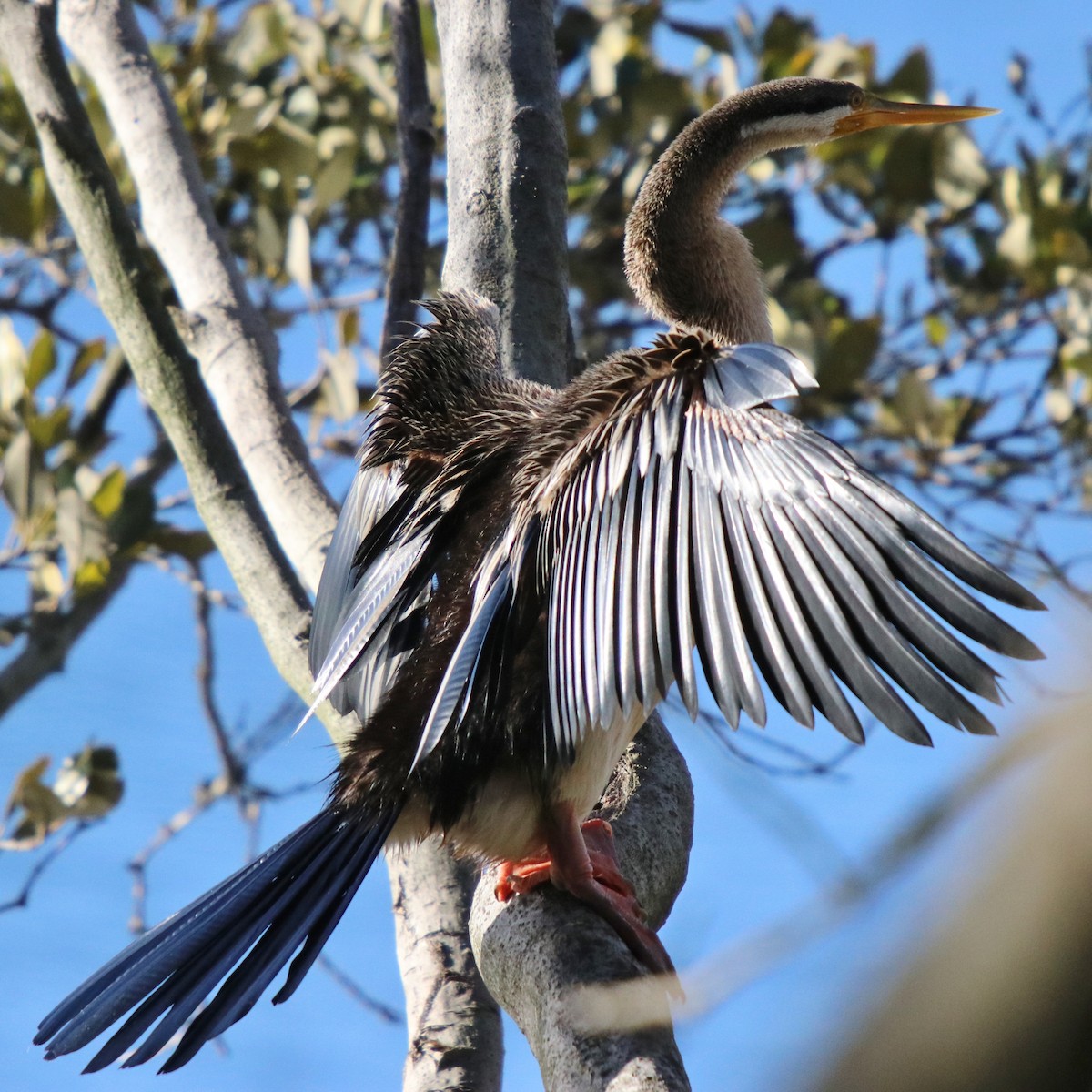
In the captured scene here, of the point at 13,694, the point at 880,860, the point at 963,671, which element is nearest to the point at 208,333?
the point at 13,694

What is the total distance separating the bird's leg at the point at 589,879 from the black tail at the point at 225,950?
21cm

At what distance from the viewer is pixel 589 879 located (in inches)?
67.4

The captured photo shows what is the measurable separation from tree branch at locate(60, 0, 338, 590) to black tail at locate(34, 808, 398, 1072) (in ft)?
2.43

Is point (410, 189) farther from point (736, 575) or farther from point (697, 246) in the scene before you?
point (736, 575)

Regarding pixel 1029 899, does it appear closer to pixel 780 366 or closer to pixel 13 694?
pixel 780 366

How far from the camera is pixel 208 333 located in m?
2.68

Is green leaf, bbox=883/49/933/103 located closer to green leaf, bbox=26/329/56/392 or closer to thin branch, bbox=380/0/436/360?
thin branch, bbox=380/0/436/360

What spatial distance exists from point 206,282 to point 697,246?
103cm

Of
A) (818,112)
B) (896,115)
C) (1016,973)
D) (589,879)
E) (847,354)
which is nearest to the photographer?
(1016,973)

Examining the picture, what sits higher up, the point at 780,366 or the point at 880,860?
the point at 780,366

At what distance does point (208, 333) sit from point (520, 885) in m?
1.44

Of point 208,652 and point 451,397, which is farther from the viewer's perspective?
point 208,652

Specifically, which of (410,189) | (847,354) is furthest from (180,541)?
(847,354)

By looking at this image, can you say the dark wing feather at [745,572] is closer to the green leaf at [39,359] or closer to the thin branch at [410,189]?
the thin branch at [410,189]
